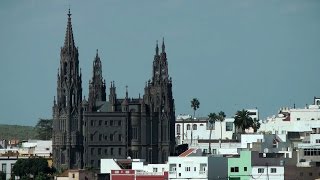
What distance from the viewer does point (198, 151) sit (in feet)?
515

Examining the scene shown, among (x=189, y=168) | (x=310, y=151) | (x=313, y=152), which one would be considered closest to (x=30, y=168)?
(x=189, y=168)

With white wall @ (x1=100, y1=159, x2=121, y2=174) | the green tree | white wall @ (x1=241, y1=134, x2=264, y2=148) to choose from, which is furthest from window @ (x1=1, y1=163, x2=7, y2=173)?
white wall @ (x1=241, y1=134, x2=264, y2=148)

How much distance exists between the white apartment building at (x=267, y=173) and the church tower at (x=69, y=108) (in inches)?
2356

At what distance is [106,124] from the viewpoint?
198125mm

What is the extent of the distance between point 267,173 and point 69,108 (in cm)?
6252

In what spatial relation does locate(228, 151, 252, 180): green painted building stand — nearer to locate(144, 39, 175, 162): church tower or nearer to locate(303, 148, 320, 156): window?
locate(303, 148, 320, 156): window

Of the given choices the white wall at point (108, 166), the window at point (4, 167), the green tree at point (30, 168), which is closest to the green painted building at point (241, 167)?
the white wall at point (108, 166)

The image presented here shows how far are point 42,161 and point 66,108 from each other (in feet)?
60.0

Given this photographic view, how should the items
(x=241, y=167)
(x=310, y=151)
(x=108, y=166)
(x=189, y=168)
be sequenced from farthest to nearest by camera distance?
(x=108, y=166)
(x=310, y=151)
(x=189, y=168)
(x=241, y=167)

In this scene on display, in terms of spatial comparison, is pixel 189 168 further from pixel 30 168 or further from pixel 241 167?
pixel 30 168

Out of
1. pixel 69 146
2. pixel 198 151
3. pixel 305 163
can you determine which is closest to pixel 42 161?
pixel 69 146

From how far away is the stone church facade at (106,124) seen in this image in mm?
196125

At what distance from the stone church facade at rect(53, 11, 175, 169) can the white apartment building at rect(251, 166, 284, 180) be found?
56737 millimetres

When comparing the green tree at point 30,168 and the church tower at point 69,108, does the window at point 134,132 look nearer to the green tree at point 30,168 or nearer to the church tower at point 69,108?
the church tower at point 69,108
